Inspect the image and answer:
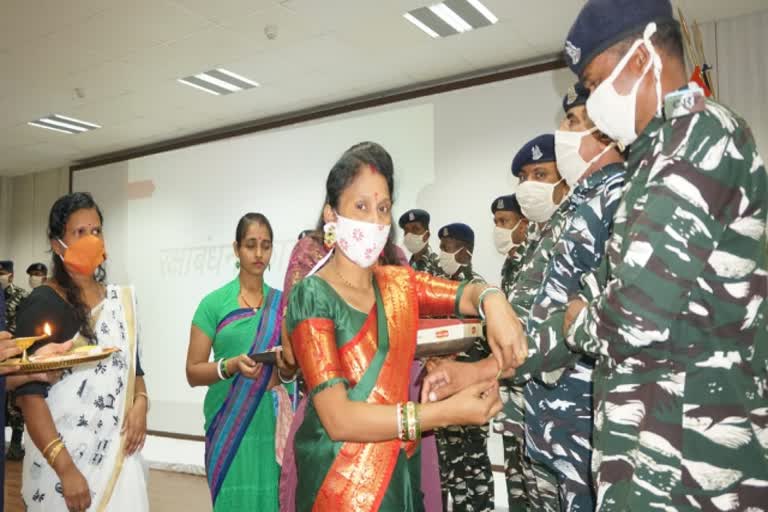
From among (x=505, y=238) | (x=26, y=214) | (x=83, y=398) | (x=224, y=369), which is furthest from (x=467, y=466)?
(x=26, y=214)

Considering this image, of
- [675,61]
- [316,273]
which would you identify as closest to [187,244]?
[316,273]

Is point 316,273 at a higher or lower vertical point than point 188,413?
higher

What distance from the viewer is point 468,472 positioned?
12.1 ft

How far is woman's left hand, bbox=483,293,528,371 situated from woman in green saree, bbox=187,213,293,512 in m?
1.47

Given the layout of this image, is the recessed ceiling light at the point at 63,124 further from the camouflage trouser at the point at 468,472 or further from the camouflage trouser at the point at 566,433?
the camouflage trouser at the point at 566,433

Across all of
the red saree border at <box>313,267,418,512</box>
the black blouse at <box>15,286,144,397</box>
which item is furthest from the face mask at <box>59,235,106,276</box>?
the red saree border at <box>313,267,418,512</box>

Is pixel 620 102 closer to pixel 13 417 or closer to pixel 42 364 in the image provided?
pixel 42 364

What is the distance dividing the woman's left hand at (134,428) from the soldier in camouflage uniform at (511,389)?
4.39 feet

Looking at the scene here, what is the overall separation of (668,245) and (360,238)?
68cm

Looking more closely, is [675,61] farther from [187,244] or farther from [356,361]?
[187,244]

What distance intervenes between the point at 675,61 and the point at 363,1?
3649 millimetres

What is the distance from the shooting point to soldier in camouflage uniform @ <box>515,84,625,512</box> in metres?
1.41

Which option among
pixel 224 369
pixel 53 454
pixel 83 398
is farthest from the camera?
pixel 224 369

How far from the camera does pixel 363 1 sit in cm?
453
